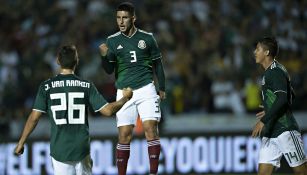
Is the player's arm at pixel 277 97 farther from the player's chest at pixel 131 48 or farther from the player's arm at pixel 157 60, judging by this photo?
the player's chest at pixel 131 48

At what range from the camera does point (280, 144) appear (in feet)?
31.8

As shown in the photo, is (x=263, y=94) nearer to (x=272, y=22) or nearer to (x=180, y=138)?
(x=180, y=138)

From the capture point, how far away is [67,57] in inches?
339

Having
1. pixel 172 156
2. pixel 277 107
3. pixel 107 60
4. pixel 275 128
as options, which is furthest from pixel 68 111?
pixel 172 156

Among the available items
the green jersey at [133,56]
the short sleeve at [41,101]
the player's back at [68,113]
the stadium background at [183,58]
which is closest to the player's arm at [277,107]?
the green jersey at [133,56]

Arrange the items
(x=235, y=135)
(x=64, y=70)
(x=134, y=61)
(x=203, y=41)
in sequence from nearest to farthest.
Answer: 1. (x=64, y=70)
2. (x=134, y=61)
3. (x=235, y=135)
4. (x=203, y=41)

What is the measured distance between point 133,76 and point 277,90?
224 centimetres

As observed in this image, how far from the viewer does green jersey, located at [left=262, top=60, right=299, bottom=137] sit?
9.52m

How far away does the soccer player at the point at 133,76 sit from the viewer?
35.1ft

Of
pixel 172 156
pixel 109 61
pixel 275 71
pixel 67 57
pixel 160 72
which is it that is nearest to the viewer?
pixel 67 57

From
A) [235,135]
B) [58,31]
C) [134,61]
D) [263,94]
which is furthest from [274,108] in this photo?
[58,31]

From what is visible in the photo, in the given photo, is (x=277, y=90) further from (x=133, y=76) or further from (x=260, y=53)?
(x=133, y=76)

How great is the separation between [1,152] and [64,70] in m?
7.51

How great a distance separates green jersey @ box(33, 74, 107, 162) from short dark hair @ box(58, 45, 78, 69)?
0.42ft
